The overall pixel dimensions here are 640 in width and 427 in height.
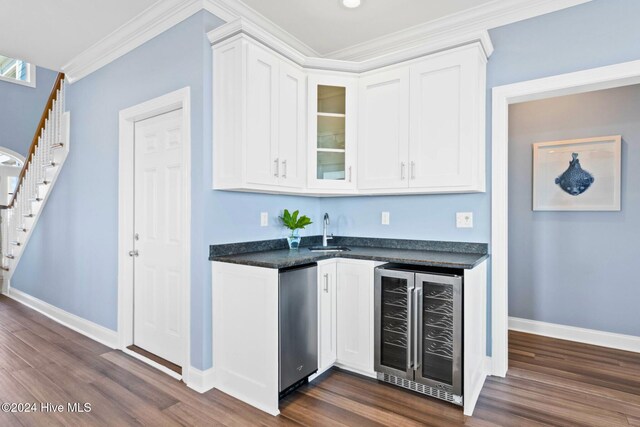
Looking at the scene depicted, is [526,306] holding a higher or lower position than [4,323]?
higher

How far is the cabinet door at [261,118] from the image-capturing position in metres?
2.39

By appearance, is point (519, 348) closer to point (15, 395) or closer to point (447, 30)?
point (447, 30)

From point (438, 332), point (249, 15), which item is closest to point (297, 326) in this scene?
point (438, 332)

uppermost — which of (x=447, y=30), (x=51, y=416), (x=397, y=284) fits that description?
(x=447, y=30)

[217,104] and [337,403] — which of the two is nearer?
[337,403]

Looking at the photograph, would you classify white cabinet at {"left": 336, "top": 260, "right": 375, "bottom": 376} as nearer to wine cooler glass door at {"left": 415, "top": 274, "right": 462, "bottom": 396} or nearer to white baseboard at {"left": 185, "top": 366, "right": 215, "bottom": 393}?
wine cooler glass door at {"left": 415, "top": 274, "right": 462, "bottom": 396}

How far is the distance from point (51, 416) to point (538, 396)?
10.3ft

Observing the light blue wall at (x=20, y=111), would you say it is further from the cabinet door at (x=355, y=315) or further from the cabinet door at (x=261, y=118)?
the cabinet door at (x=355, y=315)

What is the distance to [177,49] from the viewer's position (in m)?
2.69

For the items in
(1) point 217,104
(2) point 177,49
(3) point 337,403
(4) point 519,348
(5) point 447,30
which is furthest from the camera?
(4) point 519,348

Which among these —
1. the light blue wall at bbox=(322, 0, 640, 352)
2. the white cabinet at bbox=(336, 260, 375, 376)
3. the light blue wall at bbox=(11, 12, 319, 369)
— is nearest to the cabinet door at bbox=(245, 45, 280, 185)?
the light blue wall at bbox=(11, 12, 319, 369)

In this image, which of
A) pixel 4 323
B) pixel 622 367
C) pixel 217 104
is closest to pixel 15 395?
pixel 4 323

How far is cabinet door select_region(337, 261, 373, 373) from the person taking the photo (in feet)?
8.29

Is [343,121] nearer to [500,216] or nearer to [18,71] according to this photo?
[500,216]
